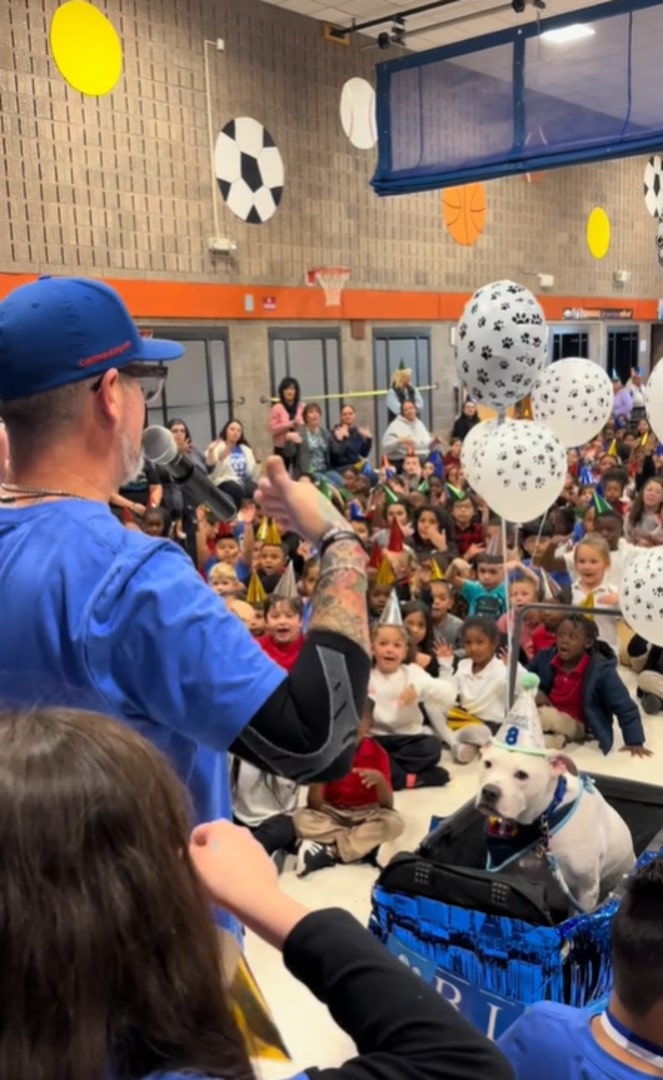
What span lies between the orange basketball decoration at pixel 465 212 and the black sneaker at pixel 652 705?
8888mm

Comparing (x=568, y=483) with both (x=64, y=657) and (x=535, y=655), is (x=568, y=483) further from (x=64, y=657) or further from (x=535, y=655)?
(x=64, y=657)

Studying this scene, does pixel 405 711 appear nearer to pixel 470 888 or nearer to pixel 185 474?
pixel 470 888

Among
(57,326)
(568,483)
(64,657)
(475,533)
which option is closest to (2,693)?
(64,657)

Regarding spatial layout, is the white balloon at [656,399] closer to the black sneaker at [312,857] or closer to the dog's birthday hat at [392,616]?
the dog's birthday hat at [392,616]

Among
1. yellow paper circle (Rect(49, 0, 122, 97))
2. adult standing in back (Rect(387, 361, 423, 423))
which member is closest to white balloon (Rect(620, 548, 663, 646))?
yellow paper circle (Rect(49, 0, 122, 97))

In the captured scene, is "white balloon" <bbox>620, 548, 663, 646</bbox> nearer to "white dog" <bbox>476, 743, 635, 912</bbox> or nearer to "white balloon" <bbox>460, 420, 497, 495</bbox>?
"white balloon" <bbox>460, 420, 497, 495</bbox>

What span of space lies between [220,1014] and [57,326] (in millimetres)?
707

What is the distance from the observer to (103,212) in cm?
803

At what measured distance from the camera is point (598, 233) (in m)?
15.0

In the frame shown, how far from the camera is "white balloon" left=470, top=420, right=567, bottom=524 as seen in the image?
3791 millimetres

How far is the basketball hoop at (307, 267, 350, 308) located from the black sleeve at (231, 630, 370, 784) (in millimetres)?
9486

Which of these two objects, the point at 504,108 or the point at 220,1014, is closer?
the point at 220,1014

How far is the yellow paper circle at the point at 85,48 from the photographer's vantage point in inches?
293

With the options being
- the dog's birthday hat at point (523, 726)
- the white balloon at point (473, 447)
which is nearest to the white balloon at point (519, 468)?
the white balloon at point (473, 447)
